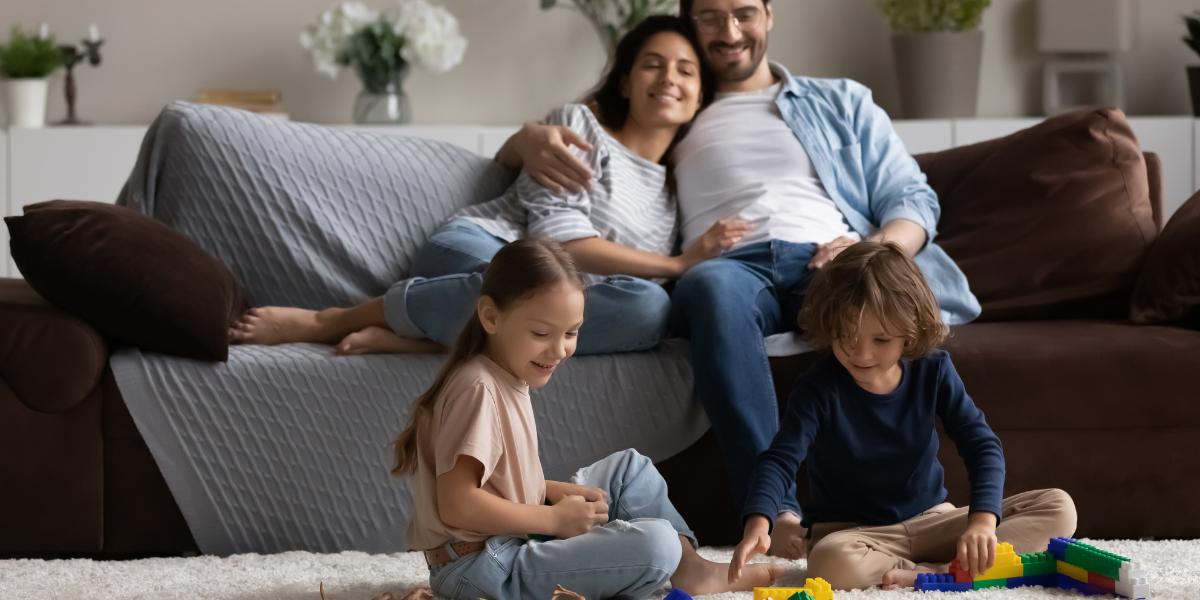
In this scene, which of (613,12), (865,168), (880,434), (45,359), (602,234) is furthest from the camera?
(613,12)

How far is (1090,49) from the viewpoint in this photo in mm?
3506

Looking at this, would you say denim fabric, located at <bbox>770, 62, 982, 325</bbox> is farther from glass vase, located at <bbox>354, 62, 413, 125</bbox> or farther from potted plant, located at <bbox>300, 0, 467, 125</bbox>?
glass vase, located at <bbox>354, 62, 413, 125</bbox>

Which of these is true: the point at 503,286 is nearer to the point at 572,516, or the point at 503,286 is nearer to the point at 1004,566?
the point at 572,516

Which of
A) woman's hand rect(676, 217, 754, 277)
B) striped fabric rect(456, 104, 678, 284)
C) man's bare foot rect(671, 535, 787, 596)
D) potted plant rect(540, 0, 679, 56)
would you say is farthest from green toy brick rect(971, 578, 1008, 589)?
potted plant rect(540, 0, 679, 56)

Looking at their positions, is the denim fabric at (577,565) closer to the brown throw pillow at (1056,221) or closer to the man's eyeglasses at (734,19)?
the brown throw pillow at (1056,221)

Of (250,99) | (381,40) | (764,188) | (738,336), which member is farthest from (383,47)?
(738,336)

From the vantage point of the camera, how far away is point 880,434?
1334 millimetres

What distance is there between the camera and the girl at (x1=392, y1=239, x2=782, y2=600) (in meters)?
1.18

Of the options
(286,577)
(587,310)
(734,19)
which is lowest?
(286,577)

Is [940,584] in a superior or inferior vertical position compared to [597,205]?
inferior

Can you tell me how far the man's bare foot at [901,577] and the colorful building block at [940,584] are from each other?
0.02 metres

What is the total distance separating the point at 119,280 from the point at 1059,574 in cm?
142

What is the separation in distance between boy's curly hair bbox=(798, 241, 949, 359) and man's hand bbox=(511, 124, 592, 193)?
2.42 feet

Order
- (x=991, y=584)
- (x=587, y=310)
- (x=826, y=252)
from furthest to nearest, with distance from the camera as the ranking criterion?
(x=826, y=252) < (x=587, y=310) < (x=991, y=584)
